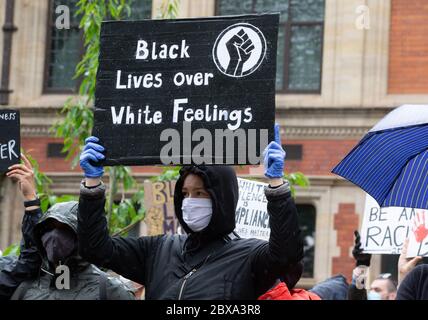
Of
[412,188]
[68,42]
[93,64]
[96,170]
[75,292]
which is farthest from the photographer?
[68,42]

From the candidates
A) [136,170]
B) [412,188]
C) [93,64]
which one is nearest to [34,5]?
[136,170]

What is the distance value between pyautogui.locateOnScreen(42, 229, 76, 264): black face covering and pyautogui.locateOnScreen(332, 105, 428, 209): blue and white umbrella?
1232mm

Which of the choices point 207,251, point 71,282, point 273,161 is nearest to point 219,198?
point 207,251

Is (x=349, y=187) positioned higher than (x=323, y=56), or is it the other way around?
(x=323, y=56)

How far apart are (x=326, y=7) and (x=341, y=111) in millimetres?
1442

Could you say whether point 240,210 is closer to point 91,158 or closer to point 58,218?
point 58,218

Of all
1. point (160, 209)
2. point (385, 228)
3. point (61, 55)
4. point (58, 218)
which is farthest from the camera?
point (61, 55)

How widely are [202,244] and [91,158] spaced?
21.3 inches

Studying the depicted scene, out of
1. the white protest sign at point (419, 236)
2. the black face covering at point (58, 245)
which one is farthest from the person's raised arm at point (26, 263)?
the white protest sign at point (419, 236)

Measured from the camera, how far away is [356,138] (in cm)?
1798

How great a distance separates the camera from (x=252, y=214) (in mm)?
9516
